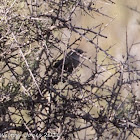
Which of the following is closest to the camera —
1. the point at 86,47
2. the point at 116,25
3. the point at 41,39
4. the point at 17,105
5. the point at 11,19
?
the point at 11,19

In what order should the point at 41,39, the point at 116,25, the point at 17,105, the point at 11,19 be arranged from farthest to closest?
the point at 116,25 < the point at 17,105 < the point at 41,39 < the point at 11,19

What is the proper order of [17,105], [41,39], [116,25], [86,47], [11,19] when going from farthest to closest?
1. [116,25]
2. [86,47]
3. [17,105]
4. [41,39]
5. [11,19]

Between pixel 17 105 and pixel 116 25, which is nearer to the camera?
pixel 17 105

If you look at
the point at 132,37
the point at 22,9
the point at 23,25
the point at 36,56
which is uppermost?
the point at 132,37

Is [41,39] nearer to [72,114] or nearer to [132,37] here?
[72,114]

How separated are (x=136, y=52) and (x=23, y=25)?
248 centimetres

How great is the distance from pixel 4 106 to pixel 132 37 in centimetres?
260

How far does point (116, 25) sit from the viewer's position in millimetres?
3709

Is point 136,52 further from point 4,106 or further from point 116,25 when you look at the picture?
point 4,106

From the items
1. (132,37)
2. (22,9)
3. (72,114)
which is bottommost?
(72,114)

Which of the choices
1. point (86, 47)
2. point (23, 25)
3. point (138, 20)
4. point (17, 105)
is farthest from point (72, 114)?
point (138, 20)

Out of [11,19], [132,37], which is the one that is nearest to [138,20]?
[132,37]

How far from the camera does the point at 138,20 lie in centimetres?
390

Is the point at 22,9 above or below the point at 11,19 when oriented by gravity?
above
